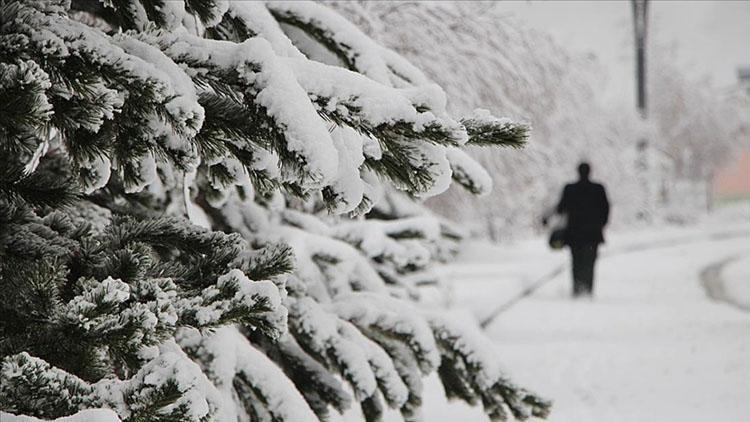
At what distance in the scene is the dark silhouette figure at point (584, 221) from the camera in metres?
9.26

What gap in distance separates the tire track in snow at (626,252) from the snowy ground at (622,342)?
9 centimetres

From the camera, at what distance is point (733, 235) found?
2236cm

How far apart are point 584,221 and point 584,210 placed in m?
0.14

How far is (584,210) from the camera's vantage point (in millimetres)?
9344

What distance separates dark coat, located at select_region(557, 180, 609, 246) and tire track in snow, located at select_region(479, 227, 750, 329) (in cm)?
111

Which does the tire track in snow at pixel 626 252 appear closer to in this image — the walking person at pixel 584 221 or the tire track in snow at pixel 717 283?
the tire track in snow at pixel 717 283

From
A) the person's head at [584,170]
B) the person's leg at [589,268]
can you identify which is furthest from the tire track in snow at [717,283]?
the person's head at [584,170]

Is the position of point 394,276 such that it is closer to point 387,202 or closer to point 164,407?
point 387,202

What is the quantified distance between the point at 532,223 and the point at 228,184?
28.1 metres

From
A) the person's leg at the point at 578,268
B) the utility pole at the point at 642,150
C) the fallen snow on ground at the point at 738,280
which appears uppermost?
the utility pole at the point at 642,150

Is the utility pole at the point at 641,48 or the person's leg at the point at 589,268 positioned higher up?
the utility pole at the point at 641,48

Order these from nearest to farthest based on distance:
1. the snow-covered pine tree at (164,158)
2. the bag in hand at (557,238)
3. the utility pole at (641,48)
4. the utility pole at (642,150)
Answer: the snow-covered pine tree at (164,158) < the bag in hand at (557,238) < the utility pole at (641,48) < the utility pole at (642,150)

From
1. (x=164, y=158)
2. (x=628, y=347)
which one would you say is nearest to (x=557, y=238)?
(x=628, y=347)

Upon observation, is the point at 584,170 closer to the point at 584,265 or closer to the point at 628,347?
the point at 584,265
